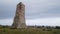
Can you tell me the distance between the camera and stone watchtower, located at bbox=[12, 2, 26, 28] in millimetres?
32188

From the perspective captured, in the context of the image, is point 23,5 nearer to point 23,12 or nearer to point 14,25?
point 23,12

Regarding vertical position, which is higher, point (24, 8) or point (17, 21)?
point (24, 8)

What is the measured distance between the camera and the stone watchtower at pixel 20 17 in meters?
32.2

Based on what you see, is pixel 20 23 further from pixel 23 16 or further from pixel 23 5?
pixel 23 5

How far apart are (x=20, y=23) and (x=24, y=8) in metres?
3.73

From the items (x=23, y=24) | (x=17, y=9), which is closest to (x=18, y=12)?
→ (x=17, y=9)

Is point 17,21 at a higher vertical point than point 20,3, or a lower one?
Answer: lower

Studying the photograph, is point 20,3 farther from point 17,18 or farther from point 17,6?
point 17,18

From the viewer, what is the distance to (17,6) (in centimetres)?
3378

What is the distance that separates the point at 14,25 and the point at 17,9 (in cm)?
359

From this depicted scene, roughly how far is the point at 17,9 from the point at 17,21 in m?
2.78

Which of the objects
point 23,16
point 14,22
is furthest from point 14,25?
point 23,16

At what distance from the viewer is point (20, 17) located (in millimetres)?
32781

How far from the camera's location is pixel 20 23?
32.1m
